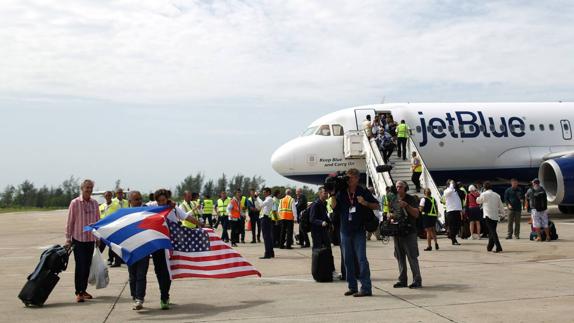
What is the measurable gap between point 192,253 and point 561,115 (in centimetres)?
2072

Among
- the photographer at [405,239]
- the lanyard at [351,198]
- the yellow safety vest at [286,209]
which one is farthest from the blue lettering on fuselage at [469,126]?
the lanyard at [351,198]

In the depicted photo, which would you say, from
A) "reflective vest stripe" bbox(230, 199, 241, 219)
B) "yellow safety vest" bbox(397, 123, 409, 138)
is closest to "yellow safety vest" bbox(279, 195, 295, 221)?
"reflective vest stripe" bbox(230, 199, 241, 219)

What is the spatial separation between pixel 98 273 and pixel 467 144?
683 inches

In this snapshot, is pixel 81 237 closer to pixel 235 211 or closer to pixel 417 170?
pixel 235 211

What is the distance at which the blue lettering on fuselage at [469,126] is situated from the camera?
23.1 metres

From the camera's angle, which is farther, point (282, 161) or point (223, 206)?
point (282, 161)

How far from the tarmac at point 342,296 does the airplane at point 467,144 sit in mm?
9951

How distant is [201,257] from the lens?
8508mm

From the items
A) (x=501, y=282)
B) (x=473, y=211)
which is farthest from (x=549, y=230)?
(x=501, y=282)

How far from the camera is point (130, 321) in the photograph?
7.05 meters

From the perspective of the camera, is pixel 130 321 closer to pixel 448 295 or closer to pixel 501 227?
pixel 448 295

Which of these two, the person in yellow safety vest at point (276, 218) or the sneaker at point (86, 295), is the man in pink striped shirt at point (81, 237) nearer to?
the sneaker at point (86, 295)

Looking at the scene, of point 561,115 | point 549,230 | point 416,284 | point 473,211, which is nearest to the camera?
point 416,284

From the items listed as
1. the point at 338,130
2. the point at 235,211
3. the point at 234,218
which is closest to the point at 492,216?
the point at 235,211
